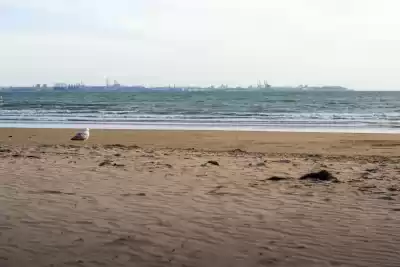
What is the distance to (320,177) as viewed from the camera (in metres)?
7.99

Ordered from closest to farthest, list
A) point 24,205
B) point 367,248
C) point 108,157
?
point 367,248 → point 24,205 → point 108,157

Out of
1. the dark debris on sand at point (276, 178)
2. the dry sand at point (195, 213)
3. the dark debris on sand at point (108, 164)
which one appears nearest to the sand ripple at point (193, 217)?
the dry sand at point (195, 213)

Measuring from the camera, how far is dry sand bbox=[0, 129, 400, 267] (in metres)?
4.51

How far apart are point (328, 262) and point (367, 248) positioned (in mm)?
557

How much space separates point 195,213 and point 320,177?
9.35 ft

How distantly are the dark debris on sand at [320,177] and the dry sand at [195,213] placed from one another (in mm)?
163

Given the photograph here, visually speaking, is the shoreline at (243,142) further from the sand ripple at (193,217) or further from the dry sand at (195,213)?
the sand ripple at (193,217)

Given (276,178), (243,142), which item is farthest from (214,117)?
(276,178)

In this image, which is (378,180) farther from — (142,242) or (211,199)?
(142,242)

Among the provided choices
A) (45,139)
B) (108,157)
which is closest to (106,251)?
(108,157)

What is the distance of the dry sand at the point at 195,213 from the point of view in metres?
4.51

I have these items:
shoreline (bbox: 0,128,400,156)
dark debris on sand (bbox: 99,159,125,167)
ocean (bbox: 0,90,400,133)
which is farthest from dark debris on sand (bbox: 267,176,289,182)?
ocean (bbox: 0,90,400,133)

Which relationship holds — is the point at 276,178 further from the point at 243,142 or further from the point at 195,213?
the point at 243,142

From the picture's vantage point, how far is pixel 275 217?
18.8ft
